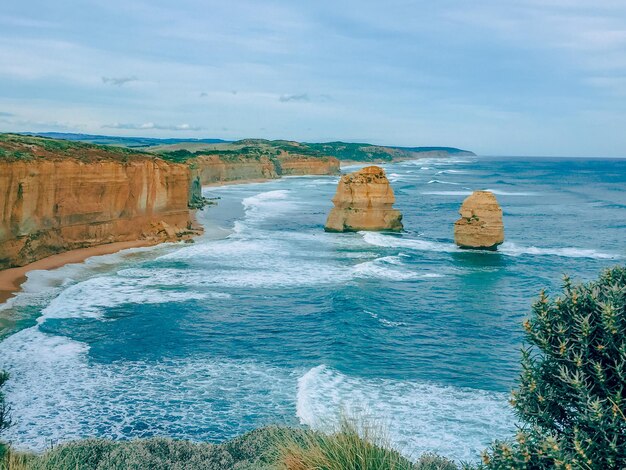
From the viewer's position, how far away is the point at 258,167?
390ft

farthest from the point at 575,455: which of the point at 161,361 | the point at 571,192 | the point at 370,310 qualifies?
the point at 571,192

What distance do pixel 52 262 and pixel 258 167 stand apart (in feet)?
284

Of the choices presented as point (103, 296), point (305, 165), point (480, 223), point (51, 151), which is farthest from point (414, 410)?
→ point (305, 165)

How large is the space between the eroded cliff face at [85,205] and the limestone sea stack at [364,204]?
11.6 meters

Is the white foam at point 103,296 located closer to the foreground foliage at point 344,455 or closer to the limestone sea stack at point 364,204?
the foreground foliage at point 344,455

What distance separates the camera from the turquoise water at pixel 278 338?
15.6m

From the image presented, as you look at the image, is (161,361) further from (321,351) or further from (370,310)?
(370,310)

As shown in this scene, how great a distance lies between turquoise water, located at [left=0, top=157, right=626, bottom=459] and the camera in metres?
15.6

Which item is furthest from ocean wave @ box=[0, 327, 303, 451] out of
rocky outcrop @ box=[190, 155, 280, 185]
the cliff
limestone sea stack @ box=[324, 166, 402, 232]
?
rocky outcrop @ box=[190, 155, 280, 185]

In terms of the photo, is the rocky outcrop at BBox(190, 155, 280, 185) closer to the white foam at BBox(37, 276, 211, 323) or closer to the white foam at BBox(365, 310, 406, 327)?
the white foam at BBox(37, 276, 211, 323)

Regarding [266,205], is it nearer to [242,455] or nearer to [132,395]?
[132,395]

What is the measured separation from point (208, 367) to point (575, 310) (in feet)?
47.6

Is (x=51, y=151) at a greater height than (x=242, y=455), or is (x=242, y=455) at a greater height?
(x=51, y=151)

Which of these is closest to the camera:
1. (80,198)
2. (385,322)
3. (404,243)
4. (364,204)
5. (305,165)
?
(385,322)
